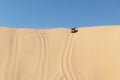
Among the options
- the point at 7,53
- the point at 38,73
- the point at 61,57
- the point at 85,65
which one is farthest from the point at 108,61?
the point at 7,53

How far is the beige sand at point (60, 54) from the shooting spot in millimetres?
12523

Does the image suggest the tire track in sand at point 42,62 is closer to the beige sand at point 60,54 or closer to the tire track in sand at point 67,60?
the beige sand at point 60,54

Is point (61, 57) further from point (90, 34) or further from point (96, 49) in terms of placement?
point (90, 34)

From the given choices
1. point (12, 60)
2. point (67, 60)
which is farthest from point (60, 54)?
point (12, 60)

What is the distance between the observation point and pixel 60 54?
46.2ft

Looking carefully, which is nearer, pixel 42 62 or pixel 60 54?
pixel 42 62

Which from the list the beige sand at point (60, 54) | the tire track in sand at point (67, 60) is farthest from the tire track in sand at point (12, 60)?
the tire track in sand at point (67, 60)

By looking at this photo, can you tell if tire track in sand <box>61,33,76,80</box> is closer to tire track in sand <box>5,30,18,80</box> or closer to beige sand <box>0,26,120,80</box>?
beige sand <box>0,26,120,80</box>

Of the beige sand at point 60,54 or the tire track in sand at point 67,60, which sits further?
the beige sand at point 60,54

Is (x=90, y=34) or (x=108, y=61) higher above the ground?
(x=90, y=34)

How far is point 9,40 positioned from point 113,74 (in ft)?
17.9

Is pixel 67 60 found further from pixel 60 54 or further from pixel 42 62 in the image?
pixel 42 62

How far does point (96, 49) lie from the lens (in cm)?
1444

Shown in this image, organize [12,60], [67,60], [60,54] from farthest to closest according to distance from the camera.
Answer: [60,54] → [67,60] → [12,60]
